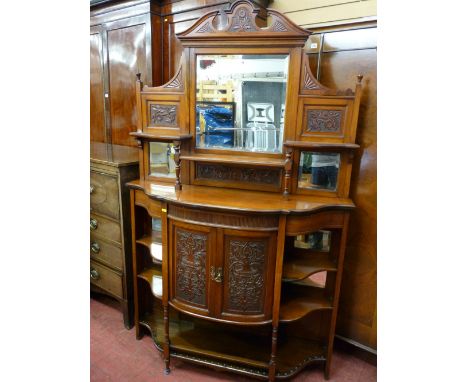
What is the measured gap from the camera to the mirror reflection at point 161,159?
1.89 metres

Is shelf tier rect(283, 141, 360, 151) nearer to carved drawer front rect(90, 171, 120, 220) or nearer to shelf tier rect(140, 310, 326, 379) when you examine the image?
carved drawer front rect(90, 171, 120, 220)

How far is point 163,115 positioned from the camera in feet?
5.82

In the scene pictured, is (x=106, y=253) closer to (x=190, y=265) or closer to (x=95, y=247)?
(x=95, y=247)

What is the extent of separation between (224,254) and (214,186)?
0.44 meters

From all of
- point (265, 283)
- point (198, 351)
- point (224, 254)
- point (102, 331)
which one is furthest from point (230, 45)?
point (102, 331)

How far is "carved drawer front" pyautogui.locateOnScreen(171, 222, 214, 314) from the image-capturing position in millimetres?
1543

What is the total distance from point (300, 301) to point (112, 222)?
1.29m

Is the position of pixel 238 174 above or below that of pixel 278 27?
below

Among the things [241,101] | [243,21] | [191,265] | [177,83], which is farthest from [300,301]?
[243,21]

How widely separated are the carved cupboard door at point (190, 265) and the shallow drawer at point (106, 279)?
60 centimetres

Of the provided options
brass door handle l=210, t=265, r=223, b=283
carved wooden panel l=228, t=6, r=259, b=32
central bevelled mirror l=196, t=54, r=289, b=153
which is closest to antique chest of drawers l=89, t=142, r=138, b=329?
central bevelled mirror l=196, t=54, r=289, b=153

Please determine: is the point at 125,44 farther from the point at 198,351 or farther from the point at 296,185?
the point at 198,351

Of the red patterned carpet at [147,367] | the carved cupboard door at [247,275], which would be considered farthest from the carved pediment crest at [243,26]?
the red patterned carpet at [147,367]

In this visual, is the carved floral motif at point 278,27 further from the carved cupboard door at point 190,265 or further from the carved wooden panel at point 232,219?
the carved cupboard door at point 190,265
